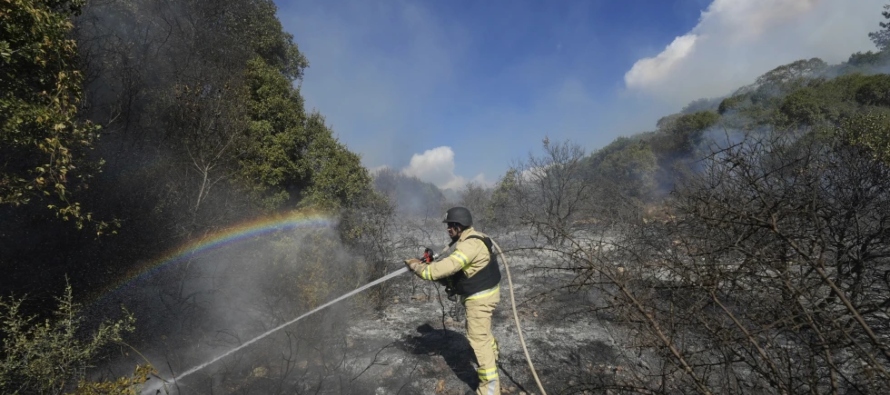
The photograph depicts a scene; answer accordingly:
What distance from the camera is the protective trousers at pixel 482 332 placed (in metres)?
4.16

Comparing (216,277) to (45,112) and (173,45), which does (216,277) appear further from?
(173,45)

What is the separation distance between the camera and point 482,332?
430 centimetres

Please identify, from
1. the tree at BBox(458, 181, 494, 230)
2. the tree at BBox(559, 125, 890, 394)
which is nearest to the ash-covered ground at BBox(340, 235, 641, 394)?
the tree at BBox(559, 125, 890, 394)

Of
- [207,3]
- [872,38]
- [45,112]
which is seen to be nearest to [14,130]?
[45,112]

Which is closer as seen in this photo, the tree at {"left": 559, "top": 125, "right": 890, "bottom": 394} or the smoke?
the tree at {"left": 559, "top": 125, "right": 890, "bottom": 394}

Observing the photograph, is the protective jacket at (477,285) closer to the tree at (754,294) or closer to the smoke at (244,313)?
the tree at (754,294)

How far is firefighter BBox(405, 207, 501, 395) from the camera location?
4109 mm

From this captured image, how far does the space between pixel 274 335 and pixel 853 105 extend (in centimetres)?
3182

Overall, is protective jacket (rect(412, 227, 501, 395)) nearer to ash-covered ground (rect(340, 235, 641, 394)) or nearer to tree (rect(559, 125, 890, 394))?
ash-covered ground (rect(340, 235, 641, 394))

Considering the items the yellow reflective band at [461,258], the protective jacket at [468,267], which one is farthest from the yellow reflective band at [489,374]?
the yellow reflective band at [461,258]

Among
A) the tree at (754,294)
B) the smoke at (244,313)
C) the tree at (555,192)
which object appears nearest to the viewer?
the tree at (754,294)

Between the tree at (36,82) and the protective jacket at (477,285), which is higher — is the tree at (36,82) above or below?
above

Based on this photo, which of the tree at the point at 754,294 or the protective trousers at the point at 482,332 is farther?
the protective trousers at the point at 482,332

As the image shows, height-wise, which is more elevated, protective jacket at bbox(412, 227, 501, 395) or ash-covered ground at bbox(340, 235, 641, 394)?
protective jacket at bbox(412, 227, 501, 395)
